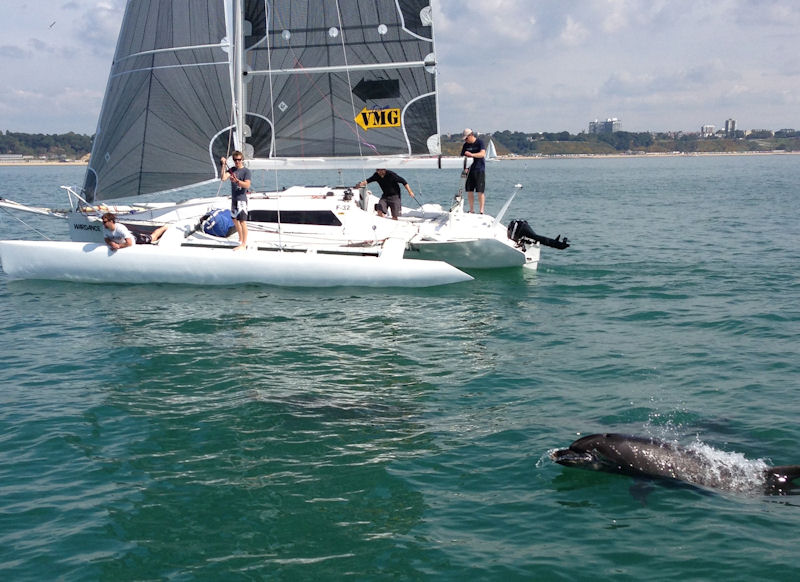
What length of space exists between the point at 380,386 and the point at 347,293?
589 centimetres

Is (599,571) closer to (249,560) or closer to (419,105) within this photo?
(249,560)

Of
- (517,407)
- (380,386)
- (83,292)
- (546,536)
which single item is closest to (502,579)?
(546,536)

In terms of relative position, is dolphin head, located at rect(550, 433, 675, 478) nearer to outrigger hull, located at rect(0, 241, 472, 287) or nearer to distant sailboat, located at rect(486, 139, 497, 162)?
outrigger hull, located at rect(0, 241, 472, 287)

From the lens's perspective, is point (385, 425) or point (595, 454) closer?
point (595, 454)

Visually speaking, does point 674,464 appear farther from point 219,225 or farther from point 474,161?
point 219,225

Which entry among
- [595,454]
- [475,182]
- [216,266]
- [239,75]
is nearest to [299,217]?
[216,266]

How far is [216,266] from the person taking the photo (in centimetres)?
1620

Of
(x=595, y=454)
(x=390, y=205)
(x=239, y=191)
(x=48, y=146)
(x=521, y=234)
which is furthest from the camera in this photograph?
(x=48, y=146)

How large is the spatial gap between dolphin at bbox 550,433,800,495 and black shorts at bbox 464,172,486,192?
36.4 ft

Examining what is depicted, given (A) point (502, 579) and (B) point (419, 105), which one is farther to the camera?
(B) point (419, 105)

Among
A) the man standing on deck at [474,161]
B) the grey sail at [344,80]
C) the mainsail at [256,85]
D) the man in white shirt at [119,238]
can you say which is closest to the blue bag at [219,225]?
the mainsail at [256,85]

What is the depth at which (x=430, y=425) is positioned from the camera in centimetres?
889

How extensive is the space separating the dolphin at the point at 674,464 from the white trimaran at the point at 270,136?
29.2ft

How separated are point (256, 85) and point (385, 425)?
11.5m
